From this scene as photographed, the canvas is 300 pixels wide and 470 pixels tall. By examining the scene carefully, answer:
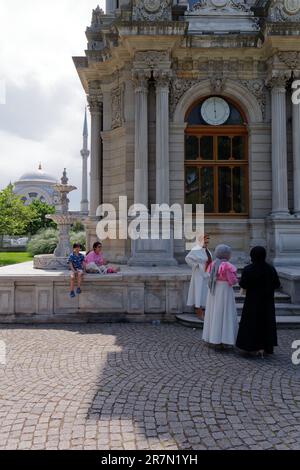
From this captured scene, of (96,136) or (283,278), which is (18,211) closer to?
(96,136)

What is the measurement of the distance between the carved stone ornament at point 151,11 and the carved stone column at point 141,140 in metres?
1.96

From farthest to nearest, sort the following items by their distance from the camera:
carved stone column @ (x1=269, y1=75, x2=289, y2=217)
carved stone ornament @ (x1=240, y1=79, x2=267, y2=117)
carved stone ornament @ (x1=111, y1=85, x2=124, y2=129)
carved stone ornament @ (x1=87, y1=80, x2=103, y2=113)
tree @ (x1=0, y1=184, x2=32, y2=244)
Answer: tree @ (x1=0, y1=184, x2=32, y2=244) < carved stone ornament @ (x1=87, y1=80, x2=103, y2=113) < carved stone ornament @ (x1=111, y1=85, x2=124, y2=129) < carved stone ornament @ (x1=240, y1=79, x2=267, y2=117) < carved stone column @ (x1=269, y1=75, x2=289, y2=217)

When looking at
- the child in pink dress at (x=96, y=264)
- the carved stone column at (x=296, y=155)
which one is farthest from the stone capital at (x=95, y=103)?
the child in pink dress at (x=96, y=264)

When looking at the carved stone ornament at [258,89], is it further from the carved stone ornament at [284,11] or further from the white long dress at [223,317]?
the white long dress at [223,317]

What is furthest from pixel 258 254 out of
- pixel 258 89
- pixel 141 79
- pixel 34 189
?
pixel 34 189

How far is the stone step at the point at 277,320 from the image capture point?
25.4 ft

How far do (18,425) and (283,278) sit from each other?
762 cm

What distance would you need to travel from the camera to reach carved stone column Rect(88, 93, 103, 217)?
14.7 metres

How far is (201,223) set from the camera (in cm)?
1286

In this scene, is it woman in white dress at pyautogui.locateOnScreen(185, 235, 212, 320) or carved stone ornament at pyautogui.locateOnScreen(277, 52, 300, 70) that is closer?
woman in white dress at pyautogui.locateOnScreen(185, 235, 212, 320)

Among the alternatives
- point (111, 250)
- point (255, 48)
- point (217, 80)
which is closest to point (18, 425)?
point (111, 250)

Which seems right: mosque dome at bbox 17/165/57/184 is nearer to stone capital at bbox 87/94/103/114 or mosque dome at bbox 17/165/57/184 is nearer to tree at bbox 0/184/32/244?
tree at bbox 0/184/32/244

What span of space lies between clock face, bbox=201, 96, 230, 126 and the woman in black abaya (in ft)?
28.9

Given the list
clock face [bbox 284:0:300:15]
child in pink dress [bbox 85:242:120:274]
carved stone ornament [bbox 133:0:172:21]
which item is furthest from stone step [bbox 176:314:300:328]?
clock face [bbox 284:0:300:15]
